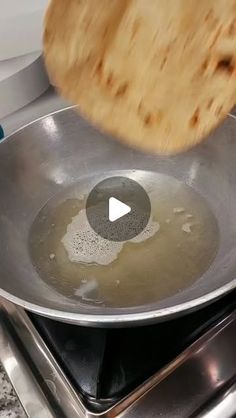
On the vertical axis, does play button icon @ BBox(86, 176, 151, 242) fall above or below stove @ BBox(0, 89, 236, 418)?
above

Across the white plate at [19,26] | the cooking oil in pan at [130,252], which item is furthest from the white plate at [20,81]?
the cooking oil in pan at [130,252]

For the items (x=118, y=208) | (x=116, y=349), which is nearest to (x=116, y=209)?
(x=118, y=208)

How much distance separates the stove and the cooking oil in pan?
48 millimetres

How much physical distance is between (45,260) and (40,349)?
0.13 metres

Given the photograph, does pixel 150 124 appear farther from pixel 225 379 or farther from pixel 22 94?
pixel 22 94

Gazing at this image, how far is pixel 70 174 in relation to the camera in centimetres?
79

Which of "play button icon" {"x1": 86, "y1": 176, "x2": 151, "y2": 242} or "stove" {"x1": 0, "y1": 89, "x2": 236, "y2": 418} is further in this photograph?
Answer: "play button icon" {"x1": 86, "y1": 176, "x2": 151, "y2": 242}

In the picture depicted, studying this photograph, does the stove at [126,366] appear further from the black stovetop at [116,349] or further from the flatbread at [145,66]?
the flatbread at [145,66]

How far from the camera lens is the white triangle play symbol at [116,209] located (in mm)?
736

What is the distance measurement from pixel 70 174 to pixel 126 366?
1.08 ft

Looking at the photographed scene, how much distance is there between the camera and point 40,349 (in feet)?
1.89

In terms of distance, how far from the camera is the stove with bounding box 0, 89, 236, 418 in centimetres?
52

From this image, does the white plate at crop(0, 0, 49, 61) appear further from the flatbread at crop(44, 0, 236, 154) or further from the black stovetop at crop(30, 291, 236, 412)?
the black stovetop at crop(30, 291, 236, 412)

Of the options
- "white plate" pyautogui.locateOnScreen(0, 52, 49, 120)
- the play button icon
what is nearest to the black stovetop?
the play button icon
